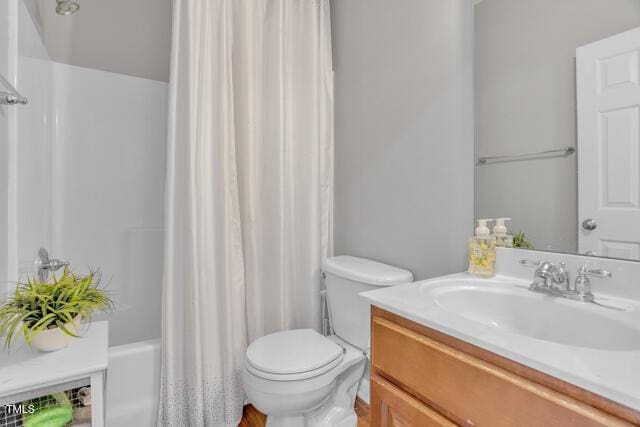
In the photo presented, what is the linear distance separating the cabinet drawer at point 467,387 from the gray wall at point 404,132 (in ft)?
1.77

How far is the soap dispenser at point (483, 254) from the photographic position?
3.70ft

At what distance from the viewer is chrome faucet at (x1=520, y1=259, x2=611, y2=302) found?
892 mm

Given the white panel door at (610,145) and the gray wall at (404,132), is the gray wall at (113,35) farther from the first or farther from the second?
the white panel door at (610,145)

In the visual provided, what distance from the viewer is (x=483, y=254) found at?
113cm

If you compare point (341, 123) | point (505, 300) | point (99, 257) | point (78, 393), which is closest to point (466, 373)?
point (505, 300)

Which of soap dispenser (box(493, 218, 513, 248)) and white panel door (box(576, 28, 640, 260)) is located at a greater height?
white panel door (box(576, 28, 640, 260))

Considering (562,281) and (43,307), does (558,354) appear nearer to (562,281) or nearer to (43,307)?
(562,281)

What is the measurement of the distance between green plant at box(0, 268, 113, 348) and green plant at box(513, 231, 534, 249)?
4.40 feet

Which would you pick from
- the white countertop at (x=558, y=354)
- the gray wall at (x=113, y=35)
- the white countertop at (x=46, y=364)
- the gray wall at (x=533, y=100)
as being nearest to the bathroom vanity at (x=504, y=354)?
the white countertop at (x=558, y=354)

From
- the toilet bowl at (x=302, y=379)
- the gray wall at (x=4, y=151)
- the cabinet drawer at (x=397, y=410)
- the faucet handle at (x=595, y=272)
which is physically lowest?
the toilet bowl at (x=302, y=379)

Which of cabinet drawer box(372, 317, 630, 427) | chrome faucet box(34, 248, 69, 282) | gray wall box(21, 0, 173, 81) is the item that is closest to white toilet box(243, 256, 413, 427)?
cabinet drawer box(372, 317, 630, 427)

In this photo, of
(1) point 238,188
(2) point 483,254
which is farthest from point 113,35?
(2) point 483,254

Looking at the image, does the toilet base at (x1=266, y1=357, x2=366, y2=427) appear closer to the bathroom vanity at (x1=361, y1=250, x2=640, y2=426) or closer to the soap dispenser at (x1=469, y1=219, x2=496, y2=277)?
the bathroom vanity at (x1=361, y1=250, x2=640, y2=426)

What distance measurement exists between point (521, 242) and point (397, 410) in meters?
0.69
